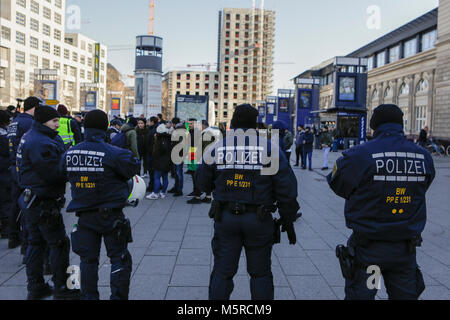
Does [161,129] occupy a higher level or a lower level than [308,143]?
higher

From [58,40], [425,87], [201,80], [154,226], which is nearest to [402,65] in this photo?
[425,87]

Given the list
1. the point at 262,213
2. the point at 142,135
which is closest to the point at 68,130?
the point at 142,135

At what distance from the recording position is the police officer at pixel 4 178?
6160 millimetres

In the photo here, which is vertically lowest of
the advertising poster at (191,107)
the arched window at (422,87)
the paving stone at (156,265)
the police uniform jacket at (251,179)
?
the paving stone at (156,265)

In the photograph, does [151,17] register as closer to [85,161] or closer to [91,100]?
[91,100]

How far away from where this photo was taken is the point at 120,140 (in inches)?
374

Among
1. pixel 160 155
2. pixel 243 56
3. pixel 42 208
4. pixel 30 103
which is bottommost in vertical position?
pixel 42 208

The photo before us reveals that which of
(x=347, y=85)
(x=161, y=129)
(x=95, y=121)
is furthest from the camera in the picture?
(x=347, y=85)

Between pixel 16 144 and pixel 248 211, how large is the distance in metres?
3.86

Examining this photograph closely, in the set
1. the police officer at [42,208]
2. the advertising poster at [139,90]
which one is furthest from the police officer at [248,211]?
the advertising poster at [139,90]

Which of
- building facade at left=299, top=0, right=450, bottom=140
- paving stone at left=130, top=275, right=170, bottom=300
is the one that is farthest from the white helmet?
building facade at left=299, top=0, right=450, bottom=140

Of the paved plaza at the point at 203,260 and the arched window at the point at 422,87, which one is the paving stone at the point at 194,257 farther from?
the arched window at the point at 422,87

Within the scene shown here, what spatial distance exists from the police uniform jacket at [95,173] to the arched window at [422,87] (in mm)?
41676
